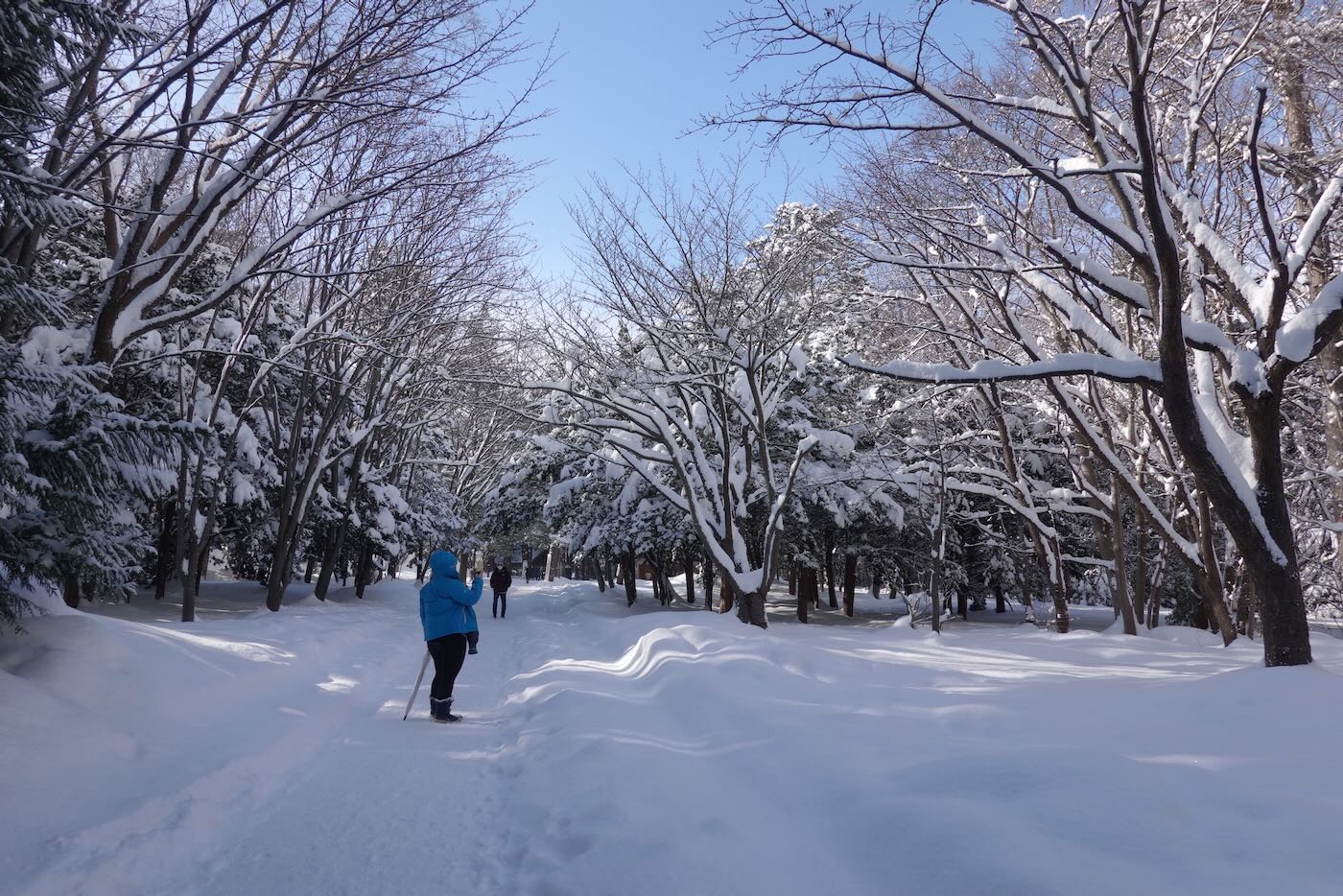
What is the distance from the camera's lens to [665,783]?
14.4 ft

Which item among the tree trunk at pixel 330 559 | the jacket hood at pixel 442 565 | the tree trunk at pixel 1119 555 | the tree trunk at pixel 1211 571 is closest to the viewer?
the jacket hood at pixel 442 565

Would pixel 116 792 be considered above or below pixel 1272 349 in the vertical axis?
below

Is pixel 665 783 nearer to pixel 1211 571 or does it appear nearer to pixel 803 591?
pixel 1211 571

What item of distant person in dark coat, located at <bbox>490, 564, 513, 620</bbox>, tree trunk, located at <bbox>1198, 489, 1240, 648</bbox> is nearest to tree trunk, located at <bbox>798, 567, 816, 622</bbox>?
distant person in dark coat, located at <bbox>490, 564, 513, 620</bbox>

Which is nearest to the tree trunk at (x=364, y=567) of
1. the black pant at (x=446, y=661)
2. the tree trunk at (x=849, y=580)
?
the tree trunk at (x=849, y=580)

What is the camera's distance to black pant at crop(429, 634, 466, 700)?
22.9 ft

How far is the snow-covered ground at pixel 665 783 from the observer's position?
10.3 feet

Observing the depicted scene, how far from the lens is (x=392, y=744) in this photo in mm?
5898

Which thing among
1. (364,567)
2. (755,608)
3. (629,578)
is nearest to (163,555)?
(364,567)

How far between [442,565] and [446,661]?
94 centimetres

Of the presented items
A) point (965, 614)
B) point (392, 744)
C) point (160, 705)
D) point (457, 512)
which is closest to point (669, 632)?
point (392, 744)

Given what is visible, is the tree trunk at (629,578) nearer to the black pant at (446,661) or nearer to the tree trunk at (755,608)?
the tree trunk at (755,608)

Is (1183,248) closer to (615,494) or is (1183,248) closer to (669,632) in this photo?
(669,632)

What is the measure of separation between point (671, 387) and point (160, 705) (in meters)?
13.0
